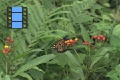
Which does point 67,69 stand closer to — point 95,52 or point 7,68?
point 95,52

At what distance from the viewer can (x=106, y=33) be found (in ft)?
7.39

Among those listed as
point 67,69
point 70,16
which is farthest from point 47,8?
point 67,69
